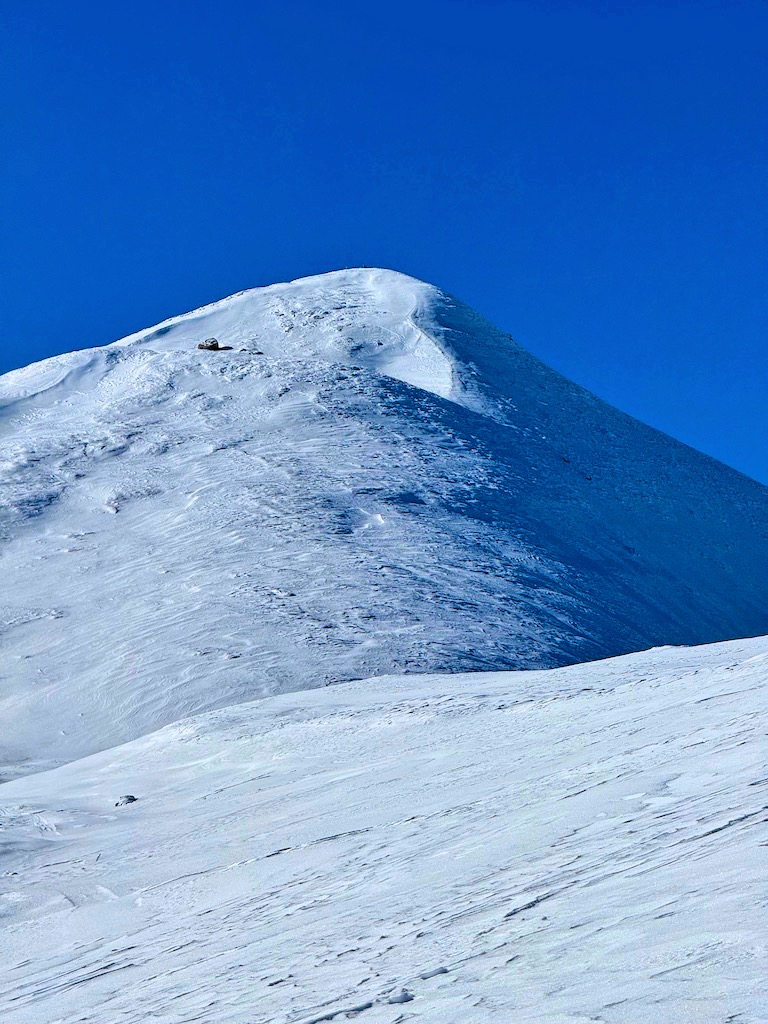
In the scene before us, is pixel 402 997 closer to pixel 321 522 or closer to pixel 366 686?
pixel 366 686

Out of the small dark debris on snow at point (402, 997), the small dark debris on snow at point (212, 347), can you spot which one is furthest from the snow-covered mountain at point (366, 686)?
the small dark debris on snow at point (212, 347)

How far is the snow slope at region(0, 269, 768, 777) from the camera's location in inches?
678

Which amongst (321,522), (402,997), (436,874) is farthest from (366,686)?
(402,997)

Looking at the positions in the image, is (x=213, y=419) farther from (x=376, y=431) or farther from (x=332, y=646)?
(x=332, y=646)

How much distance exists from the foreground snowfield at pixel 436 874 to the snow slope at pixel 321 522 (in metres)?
6.76

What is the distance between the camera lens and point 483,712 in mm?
9797

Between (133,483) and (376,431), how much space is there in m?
6.67

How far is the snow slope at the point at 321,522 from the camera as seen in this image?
56.5 feet

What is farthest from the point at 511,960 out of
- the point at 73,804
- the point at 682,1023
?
the point at 73,804

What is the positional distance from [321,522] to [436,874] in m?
17.8

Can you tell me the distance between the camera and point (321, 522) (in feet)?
73.7

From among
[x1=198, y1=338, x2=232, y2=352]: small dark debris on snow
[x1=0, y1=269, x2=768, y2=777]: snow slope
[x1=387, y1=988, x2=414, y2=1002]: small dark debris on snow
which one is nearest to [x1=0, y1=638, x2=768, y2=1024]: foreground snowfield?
[x1=387, y1=988, x2=414, y2=1002]: small dark debris on snow

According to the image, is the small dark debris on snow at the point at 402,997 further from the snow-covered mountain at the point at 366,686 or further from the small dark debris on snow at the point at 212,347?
the small dark debris on snow at the point at 212,347

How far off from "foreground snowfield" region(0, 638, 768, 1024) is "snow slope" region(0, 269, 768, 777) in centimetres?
676
